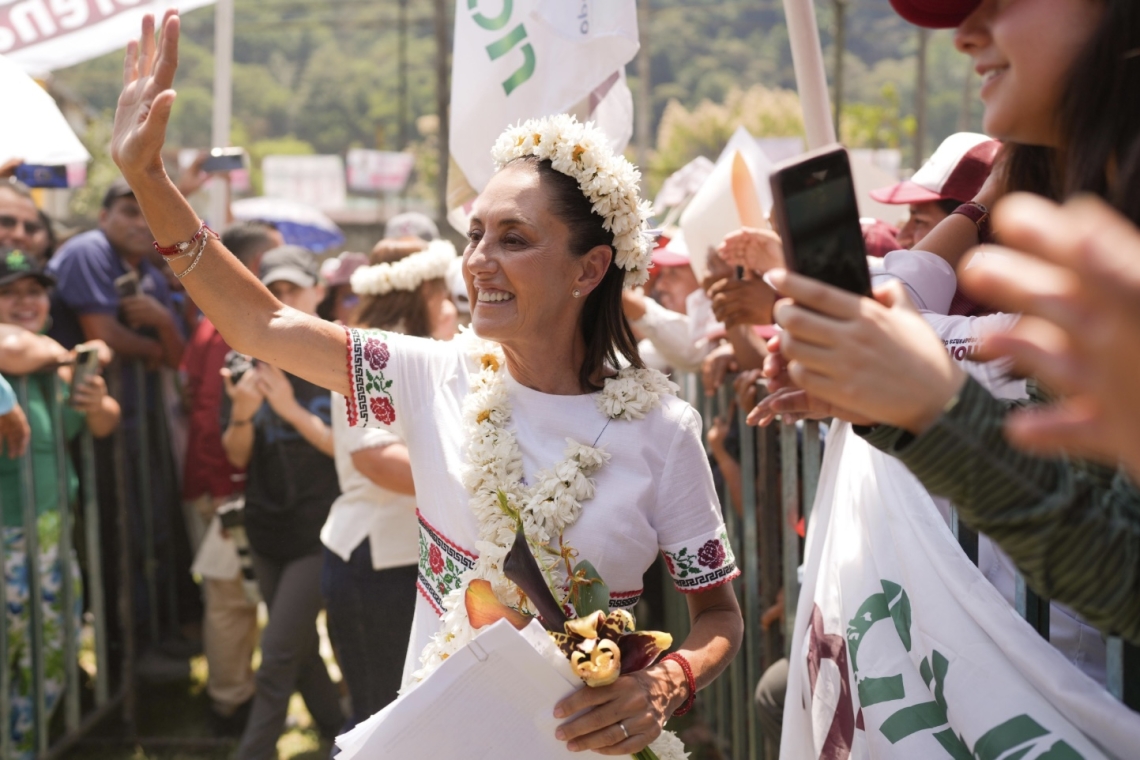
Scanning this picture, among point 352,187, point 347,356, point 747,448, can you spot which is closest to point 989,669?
point 347,356

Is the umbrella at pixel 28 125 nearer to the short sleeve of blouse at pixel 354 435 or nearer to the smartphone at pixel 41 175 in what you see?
the short sleeve of blouse at pixel 354 435

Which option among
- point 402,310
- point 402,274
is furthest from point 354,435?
point 402,274

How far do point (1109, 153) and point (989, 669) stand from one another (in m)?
0.82

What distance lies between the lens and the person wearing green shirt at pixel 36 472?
4453mm

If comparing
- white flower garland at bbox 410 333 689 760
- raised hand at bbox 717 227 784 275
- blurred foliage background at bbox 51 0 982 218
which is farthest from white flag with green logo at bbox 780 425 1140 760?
blurred foliage background at bbox 51 0 982 218

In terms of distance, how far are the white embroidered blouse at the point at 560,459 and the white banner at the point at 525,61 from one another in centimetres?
138

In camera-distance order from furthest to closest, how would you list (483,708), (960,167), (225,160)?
(225,160), (960,167), (483,708)

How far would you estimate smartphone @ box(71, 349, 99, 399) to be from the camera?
4875mm

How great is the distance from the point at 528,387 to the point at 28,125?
179cm

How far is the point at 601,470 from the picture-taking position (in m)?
2.23

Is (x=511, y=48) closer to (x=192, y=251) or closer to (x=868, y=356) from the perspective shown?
(x=192, y=251)

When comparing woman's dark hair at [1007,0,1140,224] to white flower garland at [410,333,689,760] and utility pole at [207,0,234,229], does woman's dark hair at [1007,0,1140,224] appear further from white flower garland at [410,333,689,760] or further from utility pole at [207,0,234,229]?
utility pole at [207,0,234,229]

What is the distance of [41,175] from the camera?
215 inches

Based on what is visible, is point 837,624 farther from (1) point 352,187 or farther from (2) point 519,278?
(1) point 352,187
